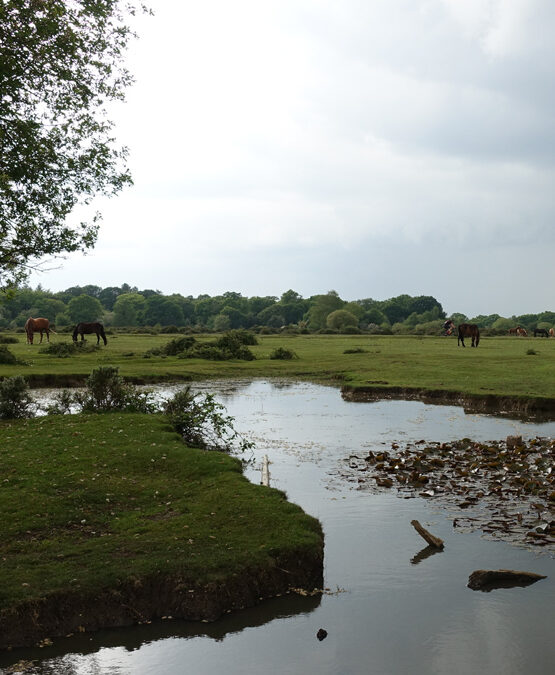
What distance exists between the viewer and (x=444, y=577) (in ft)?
33.9

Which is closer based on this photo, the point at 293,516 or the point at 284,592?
the point at 284,592

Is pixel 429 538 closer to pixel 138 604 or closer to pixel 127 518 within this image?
pixel 138 604

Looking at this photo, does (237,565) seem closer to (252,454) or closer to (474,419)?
(252,454)

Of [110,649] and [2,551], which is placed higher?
[2,551]

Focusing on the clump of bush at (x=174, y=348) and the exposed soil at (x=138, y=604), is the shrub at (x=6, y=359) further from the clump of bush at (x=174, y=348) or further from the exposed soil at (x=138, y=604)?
the exposed soil at (x=138, y=604)

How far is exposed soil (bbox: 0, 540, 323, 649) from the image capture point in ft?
27.8


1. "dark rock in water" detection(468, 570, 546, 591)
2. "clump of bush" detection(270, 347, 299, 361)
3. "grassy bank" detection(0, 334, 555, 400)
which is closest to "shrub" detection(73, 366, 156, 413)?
"dark rock in water" detection(468, 570, 546, 591)

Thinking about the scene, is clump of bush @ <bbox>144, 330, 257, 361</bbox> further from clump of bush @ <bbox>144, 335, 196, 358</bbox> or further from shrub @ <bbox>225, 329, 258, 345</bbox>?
shrub @ <bbox>225, 329, 258, 345</bbox>

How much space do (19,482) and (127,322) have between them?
171 metres

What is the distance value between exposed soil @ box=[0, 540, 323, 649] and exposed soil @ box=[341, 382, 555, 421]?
19.1 meters

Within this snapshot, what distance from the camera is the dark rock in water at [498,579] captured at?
32.6 feet

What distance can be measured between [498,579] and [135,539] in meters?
5.78

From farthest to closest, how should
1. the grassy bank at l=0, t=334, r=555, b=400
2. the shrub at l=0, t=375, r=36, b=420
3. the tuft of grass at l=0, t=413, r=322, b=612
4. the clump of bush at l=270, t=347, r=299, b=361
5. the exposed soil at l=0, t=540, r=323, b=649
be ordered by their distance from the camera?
the clump of bush at l=270, t=347, r=299, b=361, the grassy bank at l=0, t=334, r=555, b=400, the shrub at l=0, t=375, r=36, b=420, the tuft of grass at l=0, t=413, r=322, b=612, the exposed soil at l=0, t=540, r=323, b=649

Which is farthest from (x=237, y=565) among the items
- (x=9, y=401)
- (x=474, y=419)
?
(x=474, y=419)
